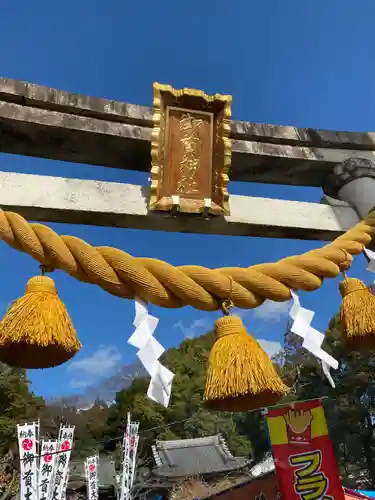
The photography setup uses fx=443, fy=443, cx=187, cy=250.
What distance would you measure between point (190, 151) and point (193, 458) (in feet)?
58.8

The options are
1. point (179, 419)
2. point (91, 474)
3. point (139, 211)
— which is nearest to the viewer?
point (139, 211)

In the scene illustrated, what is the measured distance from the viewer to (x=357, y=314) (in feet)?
5.88

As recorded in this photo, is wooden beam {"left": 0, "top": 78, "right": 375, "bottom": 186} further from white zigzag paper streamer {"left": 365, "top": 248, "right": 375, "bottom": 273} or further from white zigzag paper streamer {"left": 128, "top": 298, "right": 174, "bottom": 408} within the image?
white zigzag paper streamer {"left": 128, "top": 298, "right": 174, "bottom": 408}

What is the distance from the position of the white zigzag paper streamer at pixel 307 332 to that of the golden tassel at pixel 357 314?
137 mm

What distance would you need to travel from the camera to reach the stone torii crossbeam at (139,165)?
2.34 metres

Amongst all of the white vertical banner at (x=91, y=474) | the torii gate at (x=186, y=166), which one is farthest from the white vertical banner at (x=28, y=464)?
the torii gate at (x=186, y=166)

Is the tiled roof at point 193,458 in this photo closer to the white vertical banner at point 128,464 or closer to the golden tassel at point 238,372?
the white vertical banner at point 128,464

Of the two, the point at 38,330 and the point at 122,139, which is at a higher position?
the point at 122,139

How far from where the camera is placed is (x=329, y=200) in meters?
2.81

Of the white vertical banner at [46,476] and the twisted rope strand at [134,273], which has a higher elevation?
the twisted rope strand at [134,273]

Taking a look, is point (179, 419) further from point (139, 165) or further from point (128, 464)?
point (139, 165)

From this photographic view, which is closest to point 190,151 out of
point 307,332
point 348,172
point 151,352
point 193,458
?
point 348,172

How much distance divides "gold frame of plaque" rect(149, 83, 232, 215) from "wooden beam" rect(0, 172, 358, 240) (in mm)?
96

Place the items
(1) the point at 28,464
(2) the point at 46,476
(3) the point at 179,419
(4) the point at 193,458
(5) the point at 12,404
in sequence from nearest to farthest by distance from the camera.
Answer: (1) the point at 28,464 < (2) the point at 46,476 < (4) the point at 193,458 < (5) the point at 12,404 < (3) the point at 179,419
